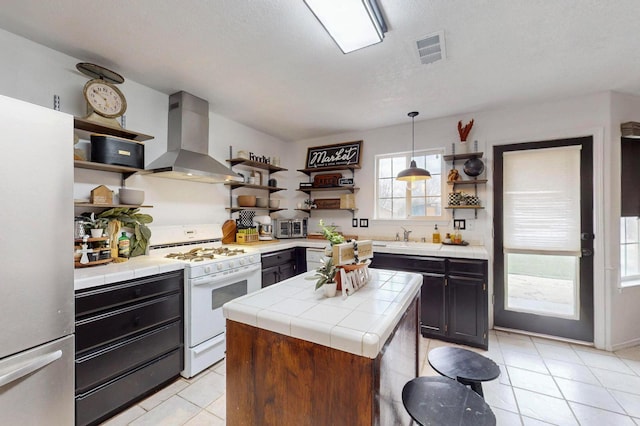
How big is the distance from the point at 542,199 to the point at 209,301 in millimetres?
3656

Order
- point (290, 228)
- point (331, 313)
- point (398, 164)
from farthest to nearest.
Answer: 1. point (290, 228)
2. point (398, 164)
3. point (331, 313)

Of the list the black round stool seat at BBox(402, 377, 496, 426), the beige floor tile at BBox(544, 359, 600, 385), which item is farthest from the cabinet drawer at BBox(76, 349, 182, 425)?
the beige floor tile at BBox(544, 359, 600, 385)

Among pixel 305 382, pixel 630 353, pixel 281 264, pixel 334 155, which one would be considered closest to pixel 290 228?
pixel 281 264

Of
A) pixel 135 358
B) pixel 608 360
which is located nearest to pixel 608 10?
pixel 608 360

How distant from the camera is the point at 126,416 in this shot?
5.88 ft

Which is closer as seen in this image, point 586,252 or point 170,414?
point 170,414

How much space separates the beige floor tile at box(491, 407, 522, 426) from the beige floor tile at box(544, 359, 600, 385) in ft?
2.58

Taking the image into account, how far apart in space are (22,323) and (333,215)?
346 centimetres

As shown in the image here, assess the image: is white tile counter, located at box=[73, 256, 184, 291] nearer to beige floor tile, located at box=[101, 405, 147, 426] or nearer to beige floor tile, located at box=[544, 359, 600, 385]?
beige floor tile, located at box=[101, 405, 147, 426]

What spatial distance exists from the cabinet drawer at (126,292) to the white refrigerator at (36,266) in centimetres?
36

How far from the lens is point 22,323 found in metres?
1.12

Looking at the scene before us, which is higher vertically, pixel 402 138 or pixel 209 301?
pixel 402 138

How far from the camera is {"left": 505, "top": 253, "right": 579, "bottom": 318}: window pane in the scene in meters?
2.85

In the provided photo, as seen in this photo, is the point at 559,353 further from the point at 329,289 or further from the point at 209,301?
the point at 209,301
